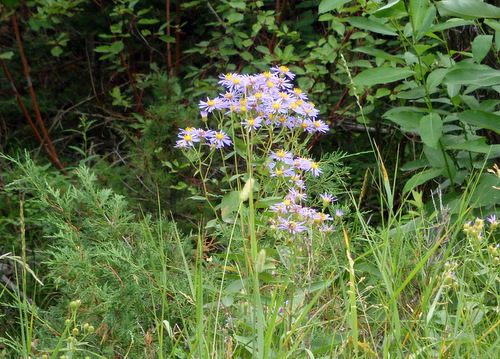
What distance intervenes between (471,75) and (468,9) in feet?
0.78

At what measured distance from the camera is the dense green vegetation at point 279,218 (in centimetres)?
145

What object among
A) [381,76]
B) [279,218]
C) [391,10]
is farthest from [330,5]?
[279,218]

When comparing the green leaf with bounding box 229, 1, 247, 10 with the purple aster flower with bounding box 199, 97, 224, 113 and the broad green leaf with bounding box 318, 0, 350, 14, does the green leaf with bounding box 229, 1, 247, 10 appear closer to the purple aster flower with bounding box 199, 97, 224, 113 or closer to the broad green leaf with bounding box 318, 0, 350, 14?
the broad green leaf with bounding box 318, 0, 350, 14

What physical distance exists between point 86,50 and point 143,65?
0.47 m

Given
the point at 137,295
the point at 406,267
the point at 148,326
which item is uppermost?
the point at 406,267

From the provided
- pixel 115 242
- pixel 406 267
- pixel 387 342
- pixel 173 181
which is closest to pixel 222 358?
pixel 387 342

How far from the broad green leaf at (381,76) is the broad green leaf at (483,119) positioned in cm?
28

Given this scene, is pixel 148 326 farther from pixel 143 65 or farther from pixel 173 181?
pixel 143 65

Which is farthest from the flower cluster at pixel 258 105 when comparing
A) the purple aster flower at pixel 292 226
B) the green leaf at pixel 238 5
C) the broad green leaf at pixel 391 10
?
the green leaf at pixel 238 5

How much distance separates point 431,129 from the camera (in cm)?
231

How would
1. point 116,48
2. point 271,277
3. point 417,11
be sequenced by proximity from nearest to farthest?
1. point 271,277
2. point 417,11
3. point 116,48

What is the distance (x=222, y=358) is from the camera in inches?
56.5

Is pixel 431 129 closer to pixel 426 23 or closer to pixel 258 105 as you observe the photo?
pixel 426 23

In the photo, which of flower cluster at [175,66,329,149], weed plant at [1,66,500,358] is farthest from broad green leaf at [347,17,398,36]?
flower cluster at [175,66,329,149]
